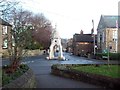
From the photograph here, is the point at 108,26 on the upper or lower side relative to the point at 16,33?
upper

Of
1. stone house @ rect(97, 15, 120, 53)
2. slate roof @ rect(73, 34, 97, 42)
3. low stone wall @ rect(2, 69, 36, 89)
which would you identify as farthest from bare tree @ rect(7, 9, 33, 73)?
slate roof @ rect(73, 34, 97, 42)

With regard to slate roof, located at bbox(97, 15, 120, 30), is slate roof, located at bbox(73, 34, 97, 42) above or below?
below

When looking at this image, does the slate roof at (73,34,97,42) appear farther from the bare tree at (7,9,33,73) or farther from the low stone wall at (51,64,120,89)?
the bare tree at (7,9,33,73)

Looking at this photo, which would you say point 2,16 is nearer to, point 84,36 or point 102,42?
point 102,42

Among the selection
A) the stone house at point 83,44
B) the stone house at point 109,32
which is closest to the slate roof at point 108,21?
the stone house at point 109,32

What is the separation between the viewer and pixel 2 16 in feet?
43.6

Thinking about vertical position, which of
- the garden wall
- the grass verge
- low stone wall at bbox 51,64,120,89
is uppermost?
the garden wall

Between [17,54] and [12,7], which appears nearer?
[12,7]

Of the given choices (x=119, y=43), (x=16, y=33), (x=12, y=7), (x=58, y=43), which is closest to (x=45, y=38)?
(x=119, y=43)

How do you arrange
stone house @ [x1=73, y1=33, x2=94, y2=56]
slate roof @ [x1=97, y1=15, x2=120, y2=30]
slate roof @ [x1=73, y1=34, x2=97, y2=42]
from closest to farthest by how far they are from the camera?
slate roof @ [x1=97, y1=15, x2=120, y2=30] → stone house @ [x1=73, y1=33, x2=94, y2=56] → slate roof @ [x1=73, y1=34, x2=97, y2=42]

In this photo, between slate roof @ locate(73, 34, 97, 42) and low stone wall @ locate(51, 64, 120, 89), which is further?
slate roof @ locate(73, 34, 97, 42)

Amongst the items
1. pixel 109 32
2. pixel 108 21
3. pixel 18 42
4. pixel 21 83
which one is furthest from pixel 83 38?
pixel 21 83

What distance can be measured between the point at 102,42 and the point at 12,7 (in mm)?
80723

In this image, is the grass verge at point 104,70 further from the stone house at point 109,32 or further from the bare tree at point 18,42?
the stone house at point 109,32
